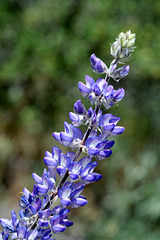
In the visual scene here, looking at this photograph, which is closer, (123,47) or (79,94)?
(123,47)

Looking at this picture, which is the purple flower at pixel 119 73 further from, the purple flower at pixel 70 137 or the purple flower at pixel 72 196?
the purple flower at pixel 72 196

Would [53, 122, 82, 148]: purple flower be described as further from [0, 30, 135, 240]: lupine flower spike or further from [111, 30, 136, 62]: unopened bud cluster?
[111, 30, 136, 62]: unopened bud cluster

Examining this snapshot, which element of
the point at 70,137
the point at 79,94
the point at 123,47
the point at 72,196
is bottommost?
the point at 72,196

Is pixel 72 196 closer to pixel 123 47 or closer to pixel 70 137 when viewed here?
pixel 70 137

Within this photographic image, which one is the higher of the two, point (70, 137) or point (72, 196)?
point (70, 137)

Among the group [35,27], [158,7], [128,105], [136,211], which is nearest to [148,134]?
[128,105]

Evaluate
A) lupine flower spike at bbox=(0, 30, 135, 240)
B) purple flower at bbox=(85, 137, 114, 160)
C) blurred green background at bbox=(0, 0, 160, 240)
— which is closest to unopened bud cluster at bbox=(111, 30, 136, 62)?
lupine flower spike at bbox=(0, 30, 135, 240)

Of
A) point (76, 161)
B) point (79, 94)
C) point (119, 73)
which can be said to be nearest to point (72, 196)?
point (76, 161)

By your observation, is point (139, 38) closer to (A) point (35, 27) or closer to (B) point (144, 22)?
(B) point (144, 22)
